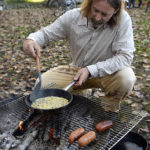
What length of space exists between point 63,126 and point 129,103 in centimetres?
170

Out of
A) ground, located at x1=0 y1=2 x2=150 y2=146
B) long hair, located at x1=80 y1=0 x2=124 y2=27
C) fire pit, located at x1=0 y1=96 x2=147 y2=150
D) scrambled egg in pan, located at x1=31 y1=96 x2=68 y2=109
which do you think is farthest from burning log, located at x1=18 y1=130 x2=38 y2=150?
long hair, located at x1=80 y1=0 x2=124 y2=27

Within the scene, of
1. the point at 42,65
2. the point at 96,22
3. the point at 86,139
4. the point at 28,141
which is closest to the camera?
the point at 86,139

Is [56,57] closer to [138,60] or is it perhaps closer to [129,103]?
[138,60]

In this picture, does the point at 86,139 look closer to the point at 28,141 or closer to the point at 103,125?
the point at 103,125

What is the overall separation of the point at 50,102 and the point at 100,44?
3.73 ft

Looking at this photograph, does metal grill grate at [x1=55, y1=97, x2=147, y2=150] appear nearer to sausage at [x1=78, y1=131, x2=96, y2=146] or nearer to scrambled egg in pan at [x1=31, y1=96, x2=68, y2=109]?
sausage at [x1=78, y1=131, x2=96, y2=146]

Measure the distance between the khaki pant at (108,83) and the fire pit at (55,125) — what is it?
0.64 ft

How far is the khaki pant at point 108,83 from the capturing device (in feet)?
9.80

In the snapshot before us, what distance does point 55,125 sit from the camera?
274 centimetres

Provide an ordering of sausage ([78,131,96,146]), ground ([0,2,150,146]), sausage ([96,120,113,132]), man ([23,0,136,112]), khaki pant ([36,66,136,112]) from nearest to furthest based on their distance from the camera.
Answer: sausage ([78,131,96,146]) → sausage ([96,120,113,132]) → man ([23,0,136,112]) → khaki pant ([36,66,136,112]) → ground ([0,2,150,146])

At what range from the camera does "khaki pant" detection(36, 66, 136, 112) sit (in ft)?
9.80

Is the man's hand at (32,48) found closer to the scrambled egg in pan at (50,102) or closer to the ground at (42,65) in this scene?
the scrambled egg in pan at (50,102)

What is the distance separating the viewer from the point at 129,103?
394 cm

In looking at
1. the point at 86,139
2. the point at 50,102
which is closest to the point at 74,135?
the point at 86,139
